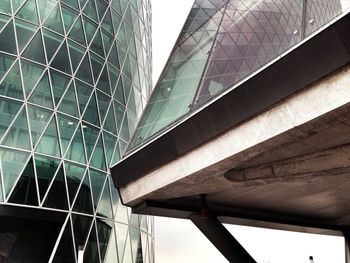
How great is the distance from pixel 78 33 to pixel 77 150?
28.4ft

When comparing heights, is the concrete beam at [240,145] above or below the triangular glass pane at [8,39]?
below

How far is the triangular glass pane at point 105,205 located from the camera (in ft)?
83.7

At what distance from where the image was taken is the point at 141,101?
34.6m

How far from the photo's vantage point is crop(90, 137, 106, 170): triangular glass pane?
2606 centimetres

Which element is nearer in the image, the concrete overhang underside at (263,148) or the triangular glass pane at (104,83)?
the concrete overhang underside at (263,148)

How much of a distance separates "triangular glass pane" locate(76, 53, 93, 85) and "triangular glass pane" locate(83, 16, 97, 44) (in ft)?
5.28

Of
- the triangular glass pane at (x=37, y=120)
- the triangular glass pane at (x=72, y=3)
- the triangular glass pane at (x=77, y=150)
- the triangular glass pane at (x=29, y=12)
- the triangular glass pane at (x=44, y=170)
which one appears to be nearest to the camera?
the triangular glass pane at (x=44, y=170)

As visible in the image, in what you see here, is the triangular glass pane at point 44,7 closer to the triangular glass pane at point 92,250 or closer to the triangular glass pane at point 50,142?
the triangular glass pane at point 50,142

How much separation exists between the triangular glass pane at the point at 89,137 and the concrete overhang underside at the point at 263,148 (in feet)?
41.2

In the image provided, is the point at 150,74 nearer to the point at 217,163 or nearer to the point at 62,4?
the point at 62,4

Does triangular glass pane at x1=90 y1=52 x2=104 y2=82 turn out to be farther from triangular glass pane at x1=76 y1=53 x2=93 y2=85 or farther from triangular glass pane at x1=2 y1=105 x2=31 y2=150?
triangular glass pane at x1=2 y1=105 x2=31 y2=150

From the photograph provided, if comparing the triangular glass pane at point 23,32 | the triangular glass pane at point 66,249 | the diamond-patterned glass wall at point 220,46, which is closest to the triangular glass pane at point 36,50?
the triangular glass pane at point 23,32

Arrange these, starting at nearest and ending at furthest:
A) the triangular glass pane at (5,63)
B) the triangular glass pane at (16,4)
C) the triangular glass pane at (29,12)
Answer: the triangular glass pane at (5,63), the triangular glass pane at (16,4), the triangular glass pane at (29,12)

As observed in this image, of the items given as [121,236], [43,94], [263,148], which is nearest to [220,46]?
[263,148]
